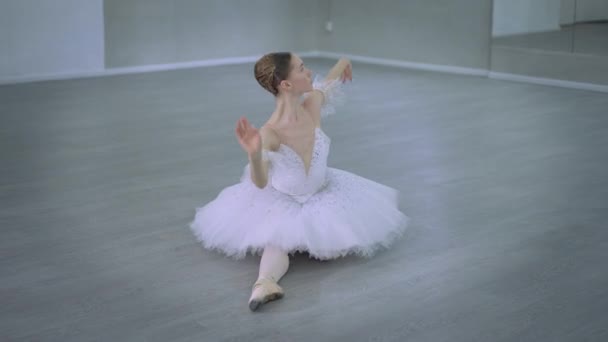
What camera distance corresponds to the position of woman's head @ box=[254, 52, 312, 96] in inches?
129

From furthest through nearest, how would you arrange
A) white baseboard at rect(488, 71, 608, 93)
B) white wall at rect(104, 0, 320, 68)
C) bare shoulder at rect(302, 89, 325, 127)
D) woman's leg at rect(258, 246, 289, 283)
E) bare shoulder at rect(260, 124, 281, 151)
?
white wall at rect(104, 0, 320, 68), white baseboard at rect(488, 71, 608, 93), bare shoulder at rect(302, 89, 325, 127), bare shoulder at rect(260, 124, 281, 151), woman's leg at rect(258, 246, 289, 283)

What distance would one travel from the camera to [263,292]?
2.95 metres

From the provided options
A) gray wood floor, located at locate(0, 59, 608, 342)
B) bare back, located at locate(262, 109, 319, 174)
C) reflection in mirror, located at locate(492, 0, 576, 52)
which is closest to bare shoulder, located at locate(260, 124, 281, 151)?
bare back, located at locate(262, 109, 319, 174)

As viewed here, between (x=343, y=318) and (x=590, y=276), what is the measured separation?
1.01 m

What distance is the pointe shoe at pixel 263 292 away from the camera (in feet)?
9.54

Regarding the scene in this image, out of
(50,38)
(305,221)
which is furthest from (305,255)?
(50,38)

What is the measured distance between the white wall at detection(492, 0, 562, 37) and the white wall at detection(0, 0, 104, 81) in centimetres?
378

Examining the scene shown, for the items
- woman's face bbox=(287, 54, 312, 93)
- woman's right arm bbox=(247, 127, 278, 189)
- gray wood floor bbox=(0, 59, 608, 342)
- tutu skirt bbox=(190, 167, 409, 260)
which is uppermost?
woman's face bbox=(287, 54, 312, 93)

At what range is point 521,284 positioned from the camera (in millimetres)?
3150

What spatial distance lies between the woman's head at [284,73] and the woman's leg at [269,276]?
605mm

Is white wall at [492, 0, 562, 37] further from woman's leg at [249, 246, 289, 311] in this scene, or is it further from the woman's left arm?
woman's leg at [249, 246, 289, 311]

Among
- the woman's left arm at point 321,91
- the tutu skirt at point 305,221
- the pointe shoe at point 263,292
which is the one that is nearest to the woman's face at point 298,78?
the woman's left arm at point 321,91

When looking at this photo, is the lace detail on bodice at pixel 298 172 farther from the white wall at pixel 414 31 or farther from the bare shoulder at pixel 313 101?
the white wall at pixel 414 31

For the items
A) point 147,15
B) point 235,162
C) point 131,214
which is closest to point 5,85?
point 147,15
